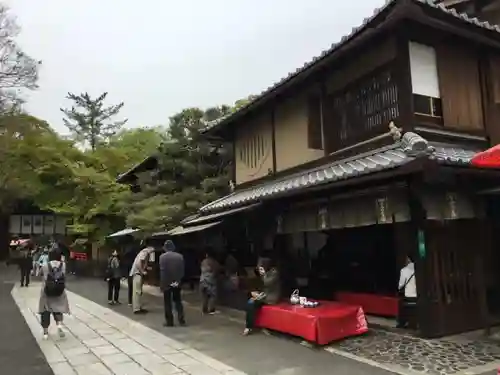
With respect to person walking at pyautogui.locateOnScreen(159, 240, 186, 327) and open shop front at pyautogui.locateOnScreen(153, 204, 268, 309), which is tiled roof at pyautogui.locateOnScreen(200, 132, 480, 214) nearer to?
open shop front at pyautogui.locateOnScreen(153, 204, 268, 309)

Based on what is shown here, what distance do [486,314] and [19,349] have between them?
9.66 meters

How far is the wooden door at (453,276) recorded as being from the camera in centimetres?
894

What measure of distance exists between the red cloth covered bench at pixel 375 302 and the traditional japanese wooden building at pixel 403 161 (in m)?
0.03

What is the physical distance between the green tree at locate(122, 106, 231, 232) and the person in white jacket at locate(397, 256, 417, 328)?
10.1 meters

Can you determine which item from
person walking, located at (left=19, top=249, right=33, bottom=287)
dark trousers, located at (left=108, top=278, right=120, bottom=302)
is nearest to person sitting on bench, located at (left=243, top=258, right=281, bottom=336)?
dark trousers, located at (left=108, top=278, right=120, bottom=302)

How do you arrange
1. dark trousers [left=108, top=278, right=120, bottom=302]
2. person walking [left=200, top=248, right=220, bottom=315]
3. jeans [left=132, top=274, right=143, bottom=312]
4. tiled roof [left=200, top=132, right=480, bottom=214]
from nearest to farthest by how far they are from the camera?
tiled roof [left=200, top=132, right=480, bottom=214] → person walking [left=200, top=248, right=220, bottom=315] → jeans [left=132, top=274, right=143, bottom=312] → dark trousers [left=108, top=278, right=120, bottom=302]

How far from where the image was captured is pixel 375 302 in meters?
11.8

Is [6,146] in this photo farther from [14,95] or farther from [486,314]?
[486,314]

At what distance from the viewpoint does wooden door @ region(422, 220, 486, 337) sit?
29.3 ft

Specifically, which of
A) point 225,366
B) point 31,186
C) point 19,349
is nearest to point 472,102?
point 225,366

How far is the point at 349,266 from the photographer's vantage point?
14414mm

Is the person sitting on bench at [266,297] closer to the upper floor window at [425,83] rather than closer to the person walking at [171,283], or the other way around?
the person walking at [171,283]

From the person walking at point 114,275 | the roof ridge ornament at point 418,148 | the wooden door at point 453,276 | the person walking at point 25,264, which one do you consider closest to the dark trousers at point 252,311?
the wooden door at point 453,276

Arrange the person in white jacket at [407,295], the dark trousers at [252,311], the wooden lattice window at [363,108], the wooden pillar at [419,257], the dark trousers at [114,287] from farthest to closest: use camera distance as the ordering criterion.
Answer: the dark trousers at [114,287] < the dark trousers at [252,311] < the wooden lattice window at [363,108] < the person in white jacket at [407,295] < the wooden pillar at [419,257]
